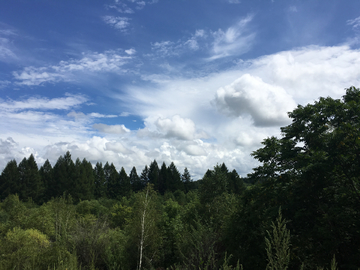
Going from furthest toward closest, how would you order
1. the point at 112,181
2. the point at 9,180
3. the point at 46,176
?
1. the point at 112,181
2. the point at 46,176
3. the point at 9,180

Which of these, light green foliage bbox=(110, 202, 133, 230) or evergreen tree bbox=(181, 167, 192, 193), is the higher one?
evergreen tree bbox=(181, 167, 192, 193)

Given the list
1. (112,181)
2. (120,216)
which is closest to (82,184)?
(112,181)

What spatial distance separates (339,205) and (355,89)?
8.01 meters

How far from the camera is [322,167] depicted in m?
12.2

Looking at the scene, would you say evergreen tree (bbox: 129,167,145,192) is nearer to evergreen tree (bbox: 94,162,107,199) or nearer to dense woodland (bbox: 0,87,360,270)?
evergreen tree (bbox: 94,162,107,199)

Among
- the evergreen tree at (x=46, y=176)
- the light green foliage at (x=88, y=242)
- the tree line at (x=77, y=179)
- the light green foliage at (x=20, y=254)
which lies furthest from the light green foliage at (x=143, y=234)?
the evergreen tree at (x=46, y=176)

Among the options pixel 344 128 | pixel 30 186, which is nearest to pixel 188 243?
pixel 344 128

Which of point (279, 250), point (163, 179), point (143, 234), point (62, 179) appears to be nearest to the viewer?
point (279, 250)

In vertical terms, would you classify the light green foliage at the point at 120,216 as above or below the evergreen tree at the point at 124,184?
below

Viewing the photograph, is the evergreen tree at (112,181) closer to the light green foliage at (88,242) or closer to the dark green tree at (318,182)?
the light green foliage at (88,242)

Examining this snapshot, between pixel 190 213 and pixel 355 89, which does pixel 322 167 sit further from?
pixel 190 213

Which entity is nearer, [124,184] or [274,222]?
[274,222]

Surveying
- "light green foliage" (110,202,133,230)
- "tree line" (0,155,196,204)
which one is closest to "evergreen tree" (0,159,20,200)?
"tree line" (0,155,196,204)

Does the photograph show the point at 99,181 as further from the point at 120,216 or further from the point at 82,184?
the point at 120,216
